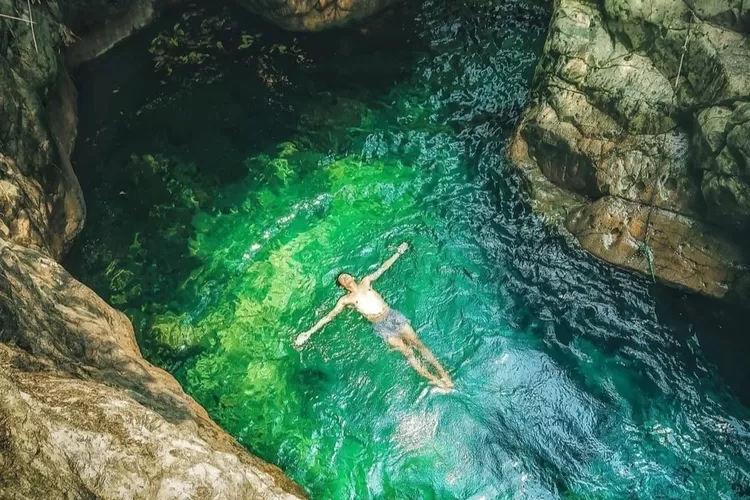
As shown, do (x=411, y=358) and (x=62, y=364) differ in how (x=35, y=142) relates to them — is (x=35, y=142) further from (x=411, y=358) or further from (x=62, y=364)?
(x=411, y=358)

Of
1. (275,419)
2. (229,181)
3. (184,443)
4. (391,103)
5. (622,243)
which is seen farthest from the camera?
(391,103)

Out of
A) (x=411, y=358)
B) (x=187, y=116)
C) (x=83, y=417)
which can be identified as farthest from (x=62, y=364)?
(x=187, y=116)

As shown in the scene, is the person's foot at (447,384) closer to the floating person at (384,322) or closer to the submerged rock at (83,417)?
the floating person at (384,322)

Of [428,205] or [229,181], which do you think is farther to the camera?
[229,181]

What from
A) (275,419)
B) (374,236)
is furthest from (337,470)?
(374,236)

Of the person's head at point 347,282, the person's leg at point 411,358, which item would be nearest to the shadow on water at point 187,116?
the person's head at point 347,282

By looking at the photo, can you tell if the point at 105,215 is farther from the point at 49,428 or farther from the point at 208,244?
the point at 49,428

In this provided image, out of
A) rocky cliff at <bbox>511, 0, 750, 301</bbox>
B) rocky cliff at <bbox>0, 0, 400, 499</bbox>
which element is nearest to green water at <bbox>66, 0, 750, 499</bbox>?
rocky cliff at <bbox>511, 0, 750, 301</bbox>
